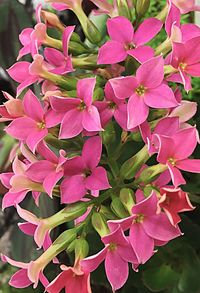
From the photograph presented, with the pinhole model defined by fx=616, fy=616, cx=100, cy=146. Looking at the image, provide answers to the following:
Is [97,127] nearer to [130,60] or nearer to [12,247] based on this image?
[130,60]

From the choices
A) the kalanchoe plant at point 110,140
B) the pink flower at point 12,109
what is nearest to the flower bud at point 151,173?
the kalanchoe plant at point 110,140

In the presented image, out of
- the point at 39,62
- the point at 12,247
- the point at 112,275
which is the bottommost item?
the point at 12,247

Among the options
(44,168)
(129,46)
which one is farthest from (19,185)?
(129,46)

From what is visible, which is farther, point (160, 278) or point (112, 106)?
point (160, 278)

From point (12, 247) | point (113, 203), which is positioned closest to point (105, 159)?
point (113, 203)

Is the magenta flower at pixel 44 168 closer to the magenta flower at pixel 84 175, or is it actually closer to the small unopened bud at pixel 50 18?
the magenta flower at pixel 84 175

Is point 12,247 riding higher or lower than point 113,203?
lower

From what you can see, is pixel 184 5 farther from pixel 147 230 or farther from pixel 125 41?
Result: pixel 147 230
